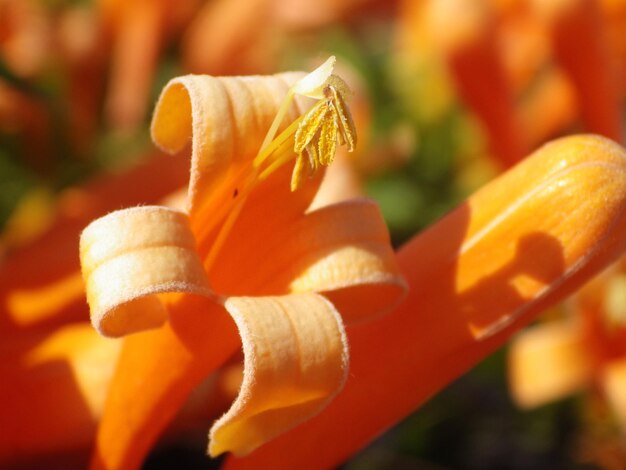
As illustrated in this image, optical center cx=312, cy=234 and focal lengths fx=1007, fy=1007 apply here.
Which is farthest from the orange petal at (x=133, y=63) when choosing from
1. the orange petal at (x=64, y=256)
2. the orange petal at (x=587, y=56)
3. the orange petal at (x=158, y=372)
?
the orange petal at (x=158, y=372)

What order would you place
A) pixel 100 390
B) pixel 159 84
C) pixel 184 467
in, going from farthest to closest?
pixel 159 84 < pixel 184 467 < pixel 100 390

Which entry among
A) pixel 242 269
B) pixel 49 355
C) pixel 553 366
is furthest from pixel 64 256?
pixel 553 366

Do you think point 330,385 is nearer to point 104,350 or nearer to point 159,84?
point 104,350

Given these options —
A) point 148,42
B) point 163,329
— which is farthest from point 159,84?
point 163,329

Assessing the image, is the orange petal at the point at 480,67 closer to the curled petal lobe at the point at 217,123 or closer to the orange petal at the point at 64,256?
the orange petal at the point at 64,256

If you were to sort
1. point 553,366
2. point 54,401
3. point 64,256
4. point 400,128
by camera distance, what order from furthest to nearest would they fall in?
1. point 400,128
2. point 553,366
3. point 64,256
4. point 54,401

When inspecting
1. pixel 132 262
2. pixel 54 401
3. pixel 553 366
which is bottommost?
pixel 553 366

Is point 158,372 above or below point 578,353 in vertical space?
above

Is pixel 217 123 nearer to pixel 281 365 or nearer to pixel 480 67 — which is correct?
pixel 281 365
